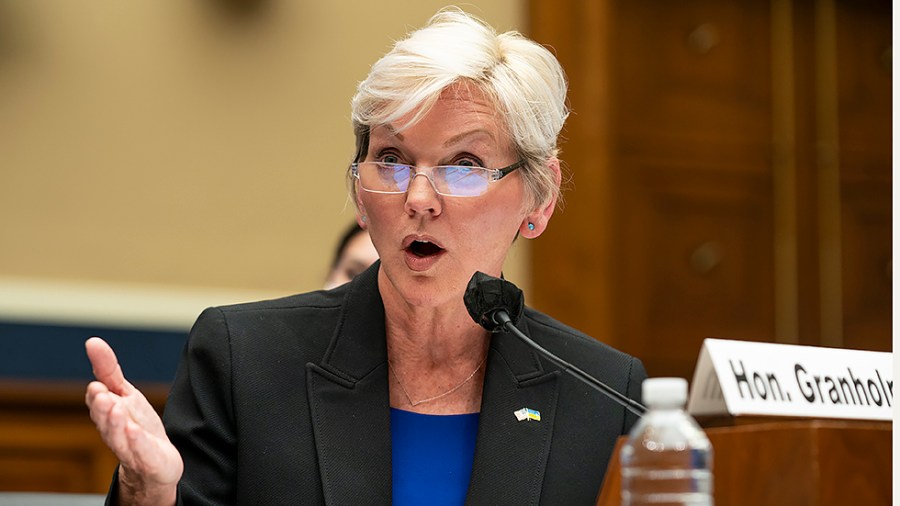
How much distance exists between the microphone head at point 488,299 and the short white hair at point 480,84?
38 cm

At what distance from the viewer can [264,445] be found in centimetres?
220

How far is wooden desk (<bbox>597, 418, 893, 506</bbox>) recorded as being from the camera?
165cm

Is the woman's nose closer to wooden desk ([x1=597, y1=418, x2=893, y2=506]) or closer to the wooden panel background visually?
wooden desk ([x1=597, y1=418, x2=893, y2=506])

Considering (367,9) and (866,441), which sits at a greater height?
(367,9)

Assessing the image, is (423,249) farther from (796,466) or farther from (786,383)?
(796,466)

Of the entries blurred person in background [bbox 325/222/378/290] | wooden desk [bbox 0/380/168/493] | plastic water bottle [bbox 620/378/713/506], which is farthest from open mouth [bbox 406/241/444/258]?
wooden desk [bbox 0/380/168/493]

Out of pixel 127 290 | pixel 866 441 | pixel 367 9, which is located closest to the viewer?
pixel 866 441

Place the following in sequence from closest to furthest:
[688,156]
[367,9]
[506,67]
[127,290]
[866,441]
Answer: [866,441] → [506,67] → [127,290] → [367,9] → [688,156]

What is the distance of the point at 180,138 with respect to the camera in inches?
196

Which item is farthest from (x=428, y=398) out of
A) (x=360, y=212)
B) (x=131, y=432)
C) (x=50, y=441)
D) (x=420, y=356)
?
(x=50, y=441)

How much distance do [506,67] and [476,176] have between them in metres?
0.22

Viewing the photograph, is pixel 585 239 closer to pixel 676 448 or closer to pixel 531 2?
pixel 531 2

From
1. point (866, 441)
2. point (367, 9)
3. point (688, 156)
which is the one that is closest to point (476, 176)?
point (866, 441)

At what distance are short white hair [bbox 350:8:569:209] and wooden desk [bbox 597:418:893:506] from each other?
80 cm
